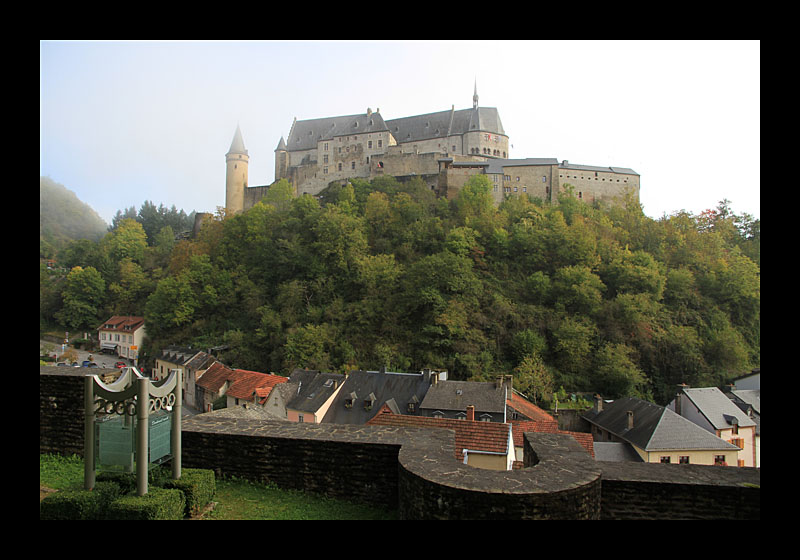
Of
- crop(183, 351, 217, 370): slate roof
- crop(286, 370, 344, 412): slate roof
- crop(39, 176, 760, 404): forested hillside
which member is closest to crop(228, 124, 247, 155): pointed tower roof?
crop(39, 176, 760, 404): forested hillside

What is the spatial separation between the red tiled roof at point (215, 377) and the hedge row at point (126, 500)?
2382cm

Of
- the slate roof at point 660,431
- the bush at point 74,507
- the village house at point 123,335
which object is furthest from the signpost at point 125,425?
the village house at point 123,335

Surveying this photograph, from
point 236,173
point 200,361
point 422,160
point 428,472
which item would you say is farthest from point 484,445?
point 236,173

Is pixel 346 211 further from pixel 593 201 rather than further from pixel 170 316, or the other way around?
pixel 593 201

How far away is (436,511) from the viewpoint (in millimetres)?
4250

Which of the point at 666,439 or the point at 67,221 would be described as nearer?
the point at 666,439

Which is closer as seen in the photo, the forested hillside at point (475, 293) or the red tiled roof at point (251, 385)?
the red tiled roof at point (251, 385)

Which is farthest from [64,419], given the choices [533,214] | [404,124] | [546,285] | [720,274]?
[404,124]

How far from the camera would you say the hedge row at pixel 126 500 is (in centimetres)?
422

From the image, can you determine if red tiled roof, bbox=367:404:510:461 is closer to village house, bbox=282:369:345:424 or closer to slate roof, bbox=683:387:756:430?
village house, bbox=282:369:345:424

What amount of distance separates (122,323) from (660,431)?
40511mm

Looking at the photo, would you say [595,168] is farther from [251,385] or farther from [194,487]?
[194,487]

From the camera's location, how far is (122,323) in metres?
41.4

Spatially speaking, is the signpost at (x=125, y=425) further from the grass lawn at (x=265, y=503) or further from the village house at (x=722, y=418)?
the village house at (x=722, y=418)
